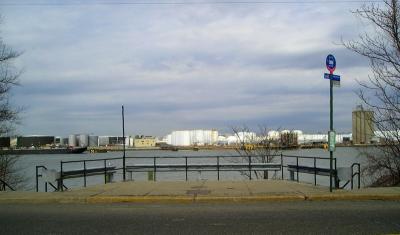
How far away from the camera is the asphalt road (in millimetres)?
9625

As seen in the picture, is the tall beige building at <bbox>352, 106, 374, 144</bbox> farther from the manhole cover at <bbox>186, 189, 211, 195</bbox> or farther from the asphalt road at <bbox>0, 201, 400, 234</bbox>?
the manhole cover at <bbox>186, 189, 211, 195</bbox>

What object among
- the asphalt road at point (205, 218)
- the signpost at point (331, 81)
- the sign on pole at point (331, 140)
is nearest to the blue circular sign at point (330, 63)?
the signpost at point (331, 81)

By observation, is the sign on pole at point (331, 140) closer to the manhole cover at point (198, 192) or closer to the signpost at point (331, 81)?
the signpost at point (331, 81)

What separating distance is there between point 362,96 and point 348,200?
24.3 feet

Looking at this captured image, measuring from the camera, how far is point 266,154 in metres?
29.6

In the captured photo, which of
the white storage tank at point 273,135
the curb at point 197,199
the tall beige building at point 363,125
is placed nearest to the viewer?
the curb at point 197,199

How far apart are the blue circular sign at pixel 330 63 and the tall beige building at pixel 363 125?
583 cm

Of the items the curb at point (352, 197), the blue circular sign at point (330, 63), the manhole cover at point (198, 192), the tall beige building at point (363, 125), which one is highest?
the blue circular sign at point (330, 63)

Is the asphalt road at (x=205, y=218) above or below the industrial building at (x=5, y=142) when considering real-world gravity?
below

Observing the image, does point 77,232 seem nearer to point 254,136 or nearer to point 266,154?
point 266,154

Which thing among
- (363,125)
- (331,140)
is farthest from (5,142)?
(363,125)

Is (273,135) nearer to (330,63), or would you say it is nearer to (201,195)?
(330,63)

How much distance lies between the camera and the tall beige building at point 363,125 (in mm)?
20703

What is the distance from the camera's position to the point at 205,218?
11.1m
